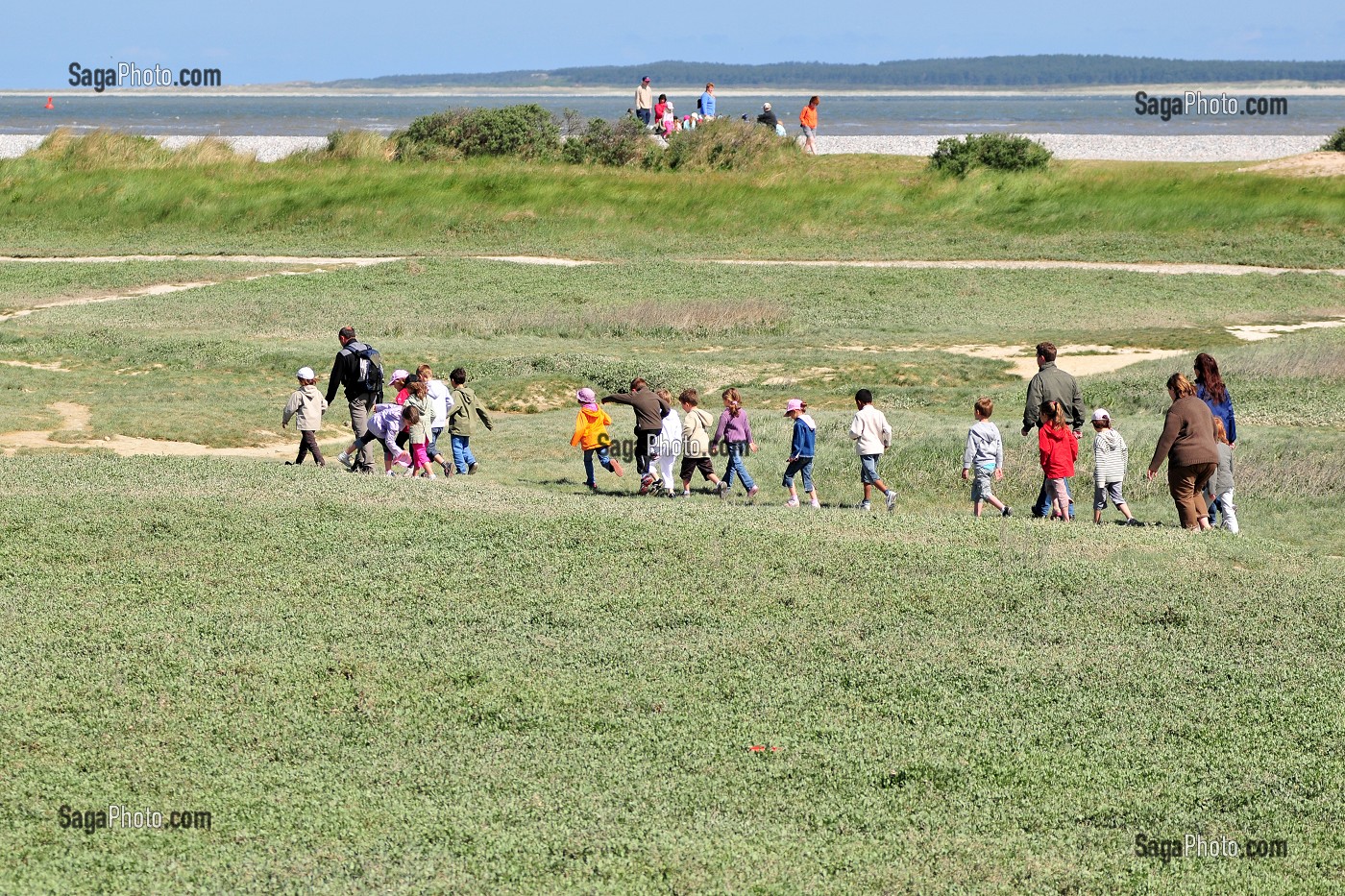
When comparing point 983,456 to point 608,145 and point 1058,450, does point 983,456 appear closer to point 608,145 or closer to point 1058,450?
point 1058,450

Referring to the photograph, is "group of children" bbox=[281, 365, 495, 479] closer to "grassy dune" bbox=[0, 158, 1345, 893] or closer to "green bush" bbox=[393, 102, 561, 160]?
"grassy dune" bbox=[0, 158, 1345, 893]

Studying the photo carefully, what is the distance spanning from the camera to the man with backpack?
679 inches

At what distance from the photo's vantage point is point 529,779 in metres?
8.69

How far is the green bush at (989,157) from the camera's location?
4819cm

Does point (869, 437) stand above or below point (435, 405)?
below

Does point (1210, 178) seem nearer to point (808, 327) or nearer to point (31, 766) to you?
point (808, 327)

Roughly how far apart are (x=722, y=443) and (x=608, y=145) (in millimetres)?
35256

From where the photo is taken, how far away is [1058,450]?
48.8 feet

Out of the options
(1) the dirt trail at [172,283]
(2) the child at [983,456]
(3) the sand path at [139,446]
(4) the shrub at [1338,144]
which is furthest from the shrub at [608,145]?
(2) the child at [983,456]

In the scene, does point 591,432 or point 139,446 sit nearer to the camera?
point 591,432

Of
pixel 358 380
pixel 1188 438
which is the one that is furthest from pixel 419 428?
pixel 1188 438

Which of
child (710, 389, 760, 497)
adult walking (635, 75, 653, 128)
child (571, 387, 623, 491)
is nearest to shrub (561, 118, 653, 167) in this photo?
adult walking (635, 75, 653, 128)

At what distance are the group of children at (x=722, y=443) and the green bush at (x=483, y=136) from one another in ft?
115

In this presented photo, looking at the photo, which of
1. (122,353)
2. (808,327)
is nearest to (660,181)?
(808,327)
